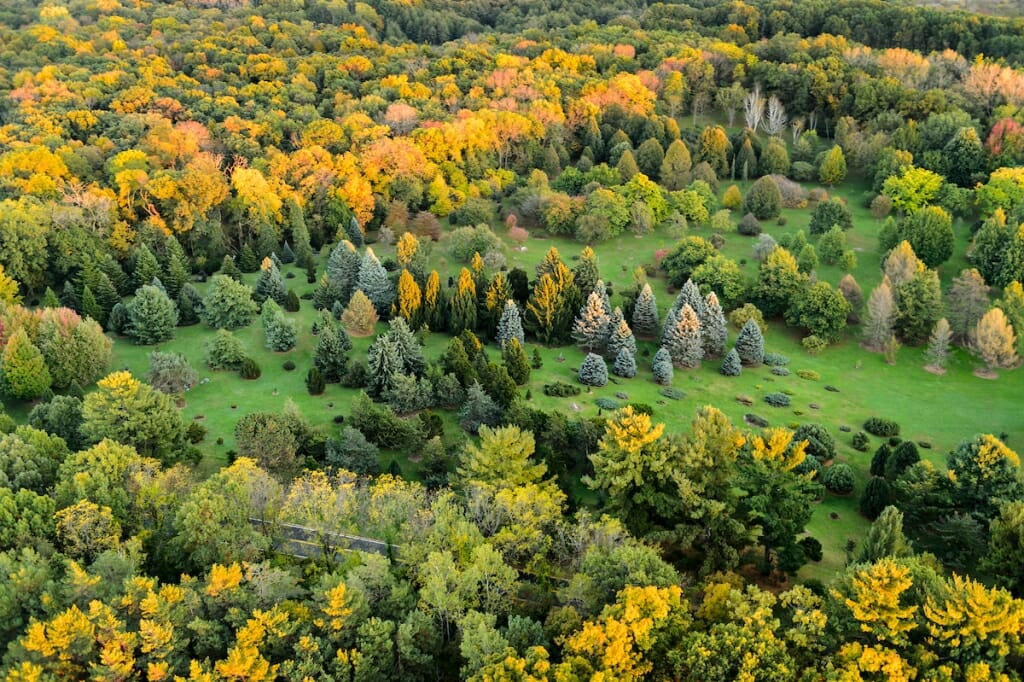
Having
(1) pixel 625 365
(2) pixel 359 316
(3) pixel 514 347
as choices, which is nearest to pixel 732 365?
(1) pixel 625 365

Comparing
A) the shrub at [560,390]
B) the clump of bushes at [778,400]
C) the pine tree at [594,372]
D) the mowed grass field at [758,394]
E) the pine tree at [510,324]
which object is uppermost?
the pine tree at [510,324]

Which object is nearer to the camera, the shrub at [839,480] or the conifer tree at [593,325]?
the shrub at [839,480]

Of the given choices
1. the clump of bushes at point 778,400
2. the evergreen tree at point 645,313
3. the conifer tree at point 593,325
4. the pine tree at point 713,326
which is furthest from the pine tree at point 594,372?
the clump of bushes at point 778,400

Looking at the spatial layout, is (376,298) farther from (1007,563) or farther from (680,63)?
(680,63)

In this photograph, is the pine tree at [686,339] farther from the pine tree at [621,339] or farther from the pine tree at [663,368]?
the pine tree at [621,339]

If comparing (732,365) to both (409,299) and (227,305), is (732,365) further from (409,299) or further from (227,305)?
(227,305)

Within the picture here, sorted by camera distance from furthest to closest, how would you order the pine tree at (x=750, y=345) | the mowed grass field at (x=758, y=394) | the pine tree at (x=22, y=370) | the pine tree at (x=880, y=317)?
the pine tree at (x=880, y=317), the pine tree at (x=750, y=345), the pine tree at (x=22, y=370), the mowed grass field at (x=758, y=394)
